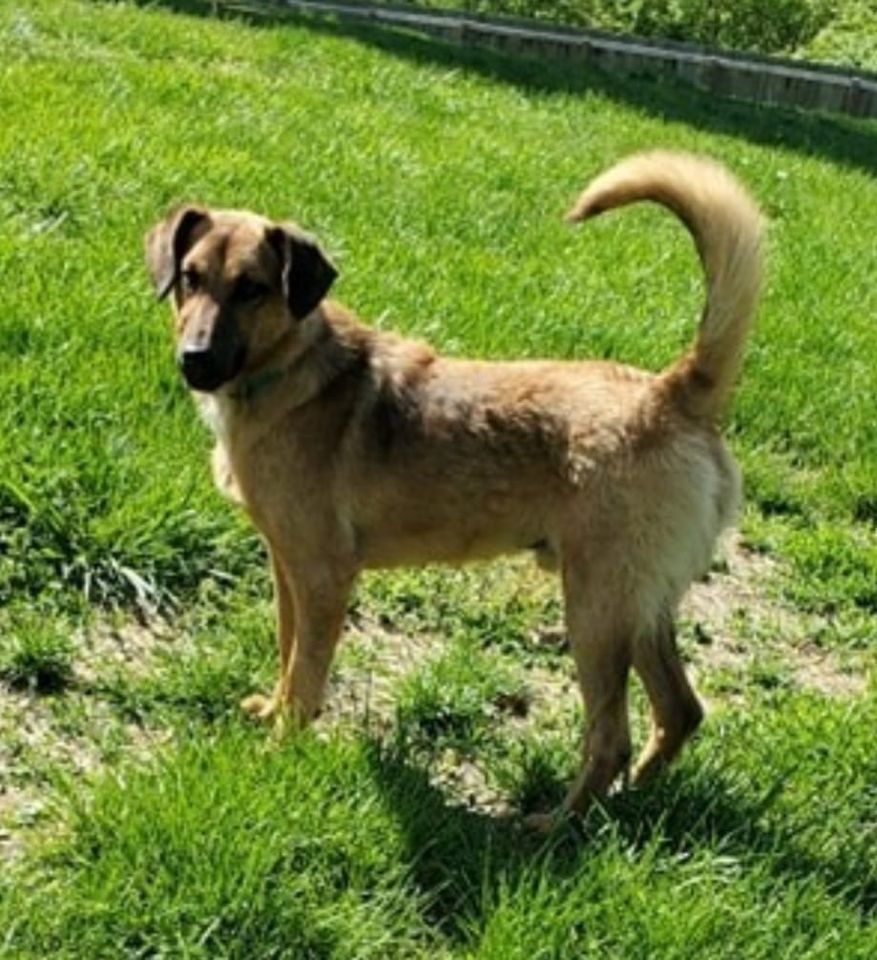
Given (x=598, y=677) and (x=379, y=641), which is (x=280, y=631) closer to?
(x=379, y=641)

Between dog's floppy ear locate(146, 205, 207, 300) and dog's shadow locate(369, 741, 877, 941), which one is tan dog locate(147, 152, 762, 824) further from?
dog's shadow locate(369, 741, 877, 941)

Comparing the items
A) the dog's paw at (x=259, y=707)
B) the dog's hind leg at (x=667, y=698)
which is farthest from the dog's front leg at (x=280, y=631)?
the dog's hind leg at (x=667, y=698)

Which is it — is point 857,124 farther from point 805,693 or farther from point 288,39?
point 805,693

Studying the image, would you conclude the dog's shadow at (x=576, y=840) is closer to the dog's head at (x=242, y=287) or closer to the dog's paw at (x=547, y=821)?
the dog's paw at (x=547, y=821)

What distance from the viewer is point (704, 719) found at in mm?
4035

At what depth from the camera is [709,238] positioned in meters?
3.51

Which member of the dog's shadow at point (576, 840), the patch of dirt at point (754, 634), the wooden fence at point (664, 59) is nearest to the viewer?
the dog's shadow at point (576, 840)

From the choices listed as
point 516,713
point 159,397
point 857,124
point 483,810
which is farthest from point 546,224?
point 857,124

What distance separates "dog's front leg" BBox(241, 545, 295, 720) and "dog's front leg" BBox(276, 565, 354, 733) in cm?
7

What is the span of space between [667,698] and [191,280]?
155cm

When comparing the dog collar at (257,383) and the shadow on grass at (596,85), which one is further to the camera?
the shadow on grass at (596,85)

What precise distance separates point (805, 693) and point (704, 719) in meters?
0.53

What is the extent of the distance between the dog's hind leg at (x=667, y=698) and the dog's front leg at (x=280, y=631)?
34.3 inches

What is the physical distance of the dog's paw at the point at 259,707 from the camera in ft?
12.1
